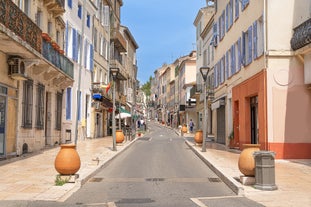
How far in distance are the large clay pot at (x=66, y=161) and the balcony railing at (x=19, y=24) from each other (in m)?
4.89

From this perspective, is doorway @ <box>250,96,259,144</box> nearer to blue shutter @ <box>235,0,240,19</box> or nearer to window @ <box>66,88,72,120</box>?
blue shutter @ <box>235,0,240,19</box>

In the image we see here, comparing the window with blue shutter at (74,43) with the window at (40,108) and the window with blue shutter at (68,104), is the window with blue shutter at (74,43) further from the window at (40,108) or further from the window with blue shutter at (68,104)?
the window at (40,108)

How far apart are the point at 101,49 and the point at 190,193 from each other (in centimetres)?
3026

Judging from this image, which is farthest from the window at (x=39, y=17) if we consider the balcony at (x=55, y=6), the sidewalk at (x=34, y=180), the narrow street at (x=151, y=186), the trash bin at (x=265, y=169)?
the trash bin at (x=265, y=169)

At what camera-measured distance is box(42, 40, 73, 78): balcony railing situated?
64.2ft

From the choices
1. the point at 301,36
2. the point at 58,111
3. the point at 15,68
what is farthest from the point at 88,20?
the point at 301,36

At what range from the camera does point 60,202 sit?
861cm

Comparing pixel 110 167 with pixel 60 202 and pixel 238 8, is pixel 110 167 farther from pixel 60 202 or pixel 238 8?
pixel 238 8

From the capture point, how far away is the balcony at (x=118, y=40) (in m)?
44.3

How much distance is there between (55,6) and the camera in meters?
22.5

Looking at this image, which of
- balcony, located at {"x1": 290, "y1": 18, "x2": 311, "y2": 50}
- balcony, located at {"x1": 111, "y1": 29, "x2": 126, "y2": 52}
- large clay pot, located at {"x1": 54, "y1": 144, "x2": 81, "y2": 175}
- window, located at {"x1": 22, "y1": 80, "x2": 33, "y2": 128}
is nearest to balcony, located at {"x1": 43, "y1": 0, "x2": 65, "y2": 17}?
window, located at {"x1": 22, "y1": 80, "x2": 33, "y2": 128}

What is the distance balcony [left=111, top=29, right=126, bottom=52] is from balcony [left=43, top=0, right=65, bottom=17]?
20315 mm

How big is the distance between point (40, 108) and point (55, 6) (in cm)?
545

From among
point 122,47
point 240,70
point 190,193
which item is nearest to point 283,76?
point 240,70
